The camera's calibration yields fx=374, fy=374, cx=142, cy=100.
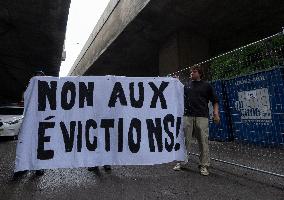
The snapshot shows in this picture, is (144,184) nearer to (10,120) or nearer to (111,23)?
(10,120)

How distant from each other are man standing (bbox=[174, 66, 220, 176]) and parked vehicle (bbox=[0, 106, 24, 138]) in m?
8.86

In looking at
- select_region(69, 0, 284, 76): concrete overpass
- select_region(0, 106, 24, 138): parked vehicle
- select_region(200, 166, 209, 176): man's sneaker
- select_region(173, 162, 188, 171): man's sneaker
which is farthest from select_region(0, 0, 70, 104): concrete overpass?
select_region(200, 166, 209, 176): man's sneaker

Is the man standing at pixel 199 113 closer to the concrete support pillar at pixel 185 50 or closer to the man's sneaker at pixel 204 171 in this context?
the man's sneaker at pixel 204 171

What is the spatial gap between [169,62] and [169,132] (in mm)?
12734

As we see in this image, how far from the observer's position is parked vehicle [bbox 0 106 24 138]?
46.1ft

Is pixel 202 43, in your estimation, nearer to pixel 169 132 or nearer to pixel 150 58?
pixel 150 58

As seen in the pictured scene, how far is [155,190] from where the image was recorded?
4.92 meters

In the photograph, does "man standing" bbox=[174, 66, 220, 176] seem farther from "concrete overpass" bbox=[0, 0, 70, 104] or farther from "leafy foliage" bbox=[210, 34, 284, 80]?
"concrete overpass" bbox=[0, 0, 70, 104]

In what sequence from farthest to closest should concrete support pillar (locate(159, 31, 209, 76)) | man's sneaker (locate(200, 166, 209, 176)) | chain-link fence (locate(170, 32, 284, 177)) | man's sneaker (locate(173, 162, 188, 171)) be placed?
concrete support pillar (locate(159, 31, 209, 76)) → chain-link fence (locate(170, 32, 284, 177)) → man's sneaker (locate(173, 162, 188, 171)) → man's sneaker (locate(200, 166, 209, 176))

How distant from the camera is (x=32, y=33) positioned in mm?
18938

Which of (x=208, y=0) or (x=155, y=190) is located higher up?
(x=208, y=0)

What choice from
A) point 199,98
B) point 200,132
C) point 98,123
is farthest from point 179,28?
point 98,123

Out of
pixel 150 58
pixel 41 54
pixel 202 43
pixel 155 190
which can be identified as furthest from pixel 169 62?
pixel 155 190

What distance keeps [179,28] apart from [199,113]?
37.8 feet
